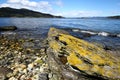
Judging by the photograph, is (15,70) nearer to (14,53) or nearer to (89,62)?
(14,53)

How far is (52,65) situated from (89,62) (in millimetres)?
2914

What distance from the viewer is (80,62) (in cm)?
785

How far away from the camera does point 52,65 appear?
995 centimetres

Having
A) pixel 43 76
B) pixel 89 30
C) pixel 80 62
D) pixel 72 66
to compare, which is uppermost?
pixel 80 62

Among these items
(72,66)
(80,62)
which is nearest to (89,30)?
(72,66)

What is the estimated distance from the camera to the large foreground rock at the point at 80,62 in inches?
292

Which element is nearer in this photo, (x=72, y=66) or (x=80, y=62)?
(x=80, y=62)

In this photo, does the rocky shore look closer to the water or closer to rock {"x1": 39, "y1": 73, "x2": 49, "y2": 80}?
rock {"x1": 39, "y1": 73, "x2": 49, "y2": 80}

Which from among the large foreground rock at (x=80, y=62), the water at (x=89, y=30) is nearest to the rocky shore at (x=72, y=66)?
the large foreground rock at (x=80, y=62)

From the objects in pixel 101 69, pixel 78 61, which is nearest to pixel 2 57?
pixel 78 61

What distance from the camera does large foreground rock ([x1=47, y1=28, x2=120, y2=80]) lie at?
24.3 ft

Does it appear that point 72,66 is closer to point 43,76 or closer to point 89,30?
point 43,76

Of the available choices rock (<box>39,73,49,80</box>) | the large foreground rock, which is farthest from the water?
rock (<box>39,73,49,80</box>)

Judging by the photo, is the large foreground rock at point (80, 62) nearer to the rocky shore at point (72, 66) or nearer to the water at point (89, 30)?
the rocky shore at point (72, 66)
